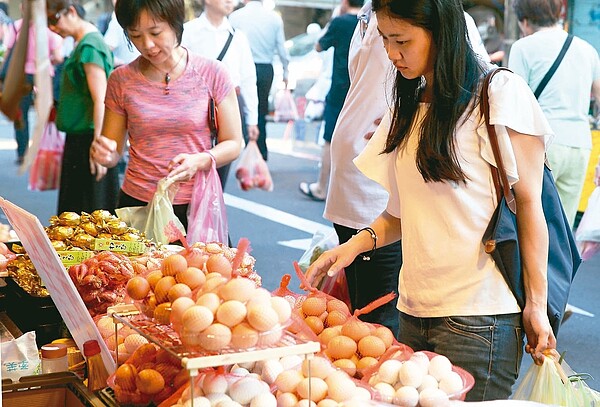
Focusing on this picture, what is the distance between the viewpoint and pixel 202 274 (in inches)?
66.7

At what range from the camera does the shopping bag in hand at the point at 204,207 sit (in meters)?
3.27

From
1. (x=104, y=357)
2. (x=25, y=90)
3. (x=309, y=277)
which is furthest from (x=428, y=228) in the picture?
(x=25, y=90)

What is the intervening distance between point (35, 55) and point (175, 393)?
837 millimetres

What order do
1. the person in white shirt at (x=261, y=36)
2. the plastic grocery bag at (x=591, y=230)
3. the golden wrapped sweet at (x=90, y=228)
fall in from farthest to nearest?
1. the person in white shirt at (x=261, y=36)
2. the plastic grocery bag at (x=591, y=230)
3. the golden wrapped sweet at (x=90, y=228)

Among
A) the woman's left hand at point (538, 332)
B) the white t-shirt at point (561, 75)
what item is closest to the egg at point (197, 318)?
the woman's left hand at point (538, 332)

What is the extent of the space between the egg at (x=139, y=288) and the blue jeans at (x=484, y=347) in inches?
28.8

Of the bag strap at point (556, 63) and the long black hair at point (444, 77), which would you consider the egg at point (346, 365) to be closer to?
the long black hair at point (444, 77)

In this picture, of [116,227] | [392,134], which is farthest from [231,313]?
[116,227]

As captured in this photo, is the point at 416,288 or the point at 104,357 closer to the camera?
the point at 104,357

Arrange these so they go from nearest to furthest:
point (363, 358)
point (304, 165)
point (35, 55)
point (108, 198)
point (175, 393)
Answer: point (35, 55)
point (175, 393)
point (363, 358)
point (108, 198)
point (304, 165)

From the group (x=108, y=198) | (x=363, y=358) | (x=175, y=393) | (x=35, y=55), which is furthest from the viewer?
(x=108, y=198)

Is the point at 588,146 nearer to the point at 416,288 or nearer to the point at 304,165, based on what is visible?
the point at 416,288

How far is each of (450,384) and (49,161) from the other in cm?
431

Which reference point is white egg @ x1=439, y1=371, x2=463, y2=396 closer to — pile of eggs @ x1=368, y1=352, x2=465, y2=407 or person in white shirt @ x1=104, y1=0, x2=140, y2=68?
pile of eggs @ x1=368, y1=352, x2=465, y2=407
